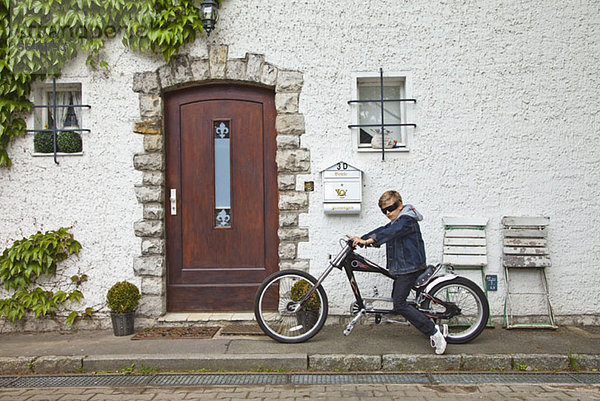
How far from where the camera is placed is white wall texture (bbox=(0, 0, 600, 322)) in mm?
5840

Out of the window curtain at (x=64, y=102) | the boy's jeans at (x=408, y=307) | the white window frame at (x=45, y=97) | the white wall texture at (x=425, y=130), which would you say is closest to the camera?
the boy's jeans at (x=408, y=307)

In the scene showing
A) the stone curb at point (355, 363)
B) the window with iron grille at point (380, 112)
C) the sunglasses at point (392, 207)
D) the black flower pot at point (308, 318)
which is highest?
the window with iron grille at point (380, 112)

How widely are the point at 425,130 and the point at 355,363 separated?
2.70 meters

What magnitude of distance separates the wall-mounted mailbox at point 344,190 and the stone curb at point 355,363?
5.50ft

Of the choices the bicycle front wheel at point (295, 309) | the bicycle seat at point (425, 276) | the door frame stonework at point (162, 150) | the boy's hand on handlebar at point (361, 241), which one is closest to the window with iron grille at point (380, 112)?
the door frame stonework at point (162, 150)

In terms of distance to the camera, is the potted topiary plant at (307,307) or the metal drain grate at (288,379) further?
the potted topiary plant at (307,307)

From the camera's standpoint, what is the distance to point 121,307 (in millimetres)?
5594

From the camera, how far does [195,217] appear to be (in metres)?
6.17

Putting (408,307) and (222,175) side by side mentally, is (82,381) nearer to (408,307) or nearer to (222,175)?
(222,175)

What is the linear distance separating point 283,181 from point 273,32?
5.55 feet

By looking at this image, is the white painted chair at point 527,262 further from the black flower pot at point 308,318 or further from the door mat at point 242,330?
the door mat at point 242,330

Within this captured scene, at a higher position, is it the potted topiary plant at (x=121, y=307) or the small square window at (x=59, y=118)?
the small square window at (x=59, y=118)

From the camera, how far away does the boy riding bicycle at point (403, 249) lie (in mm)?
4957

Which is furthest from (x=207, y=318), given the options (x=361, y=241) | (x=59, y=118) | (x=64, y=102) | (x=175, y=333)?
(x=64, y=102)
